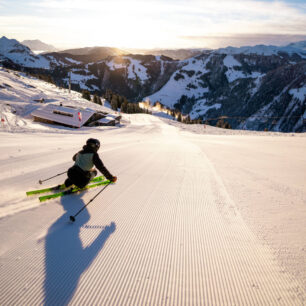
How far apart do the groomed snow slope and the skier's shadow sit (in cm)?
1

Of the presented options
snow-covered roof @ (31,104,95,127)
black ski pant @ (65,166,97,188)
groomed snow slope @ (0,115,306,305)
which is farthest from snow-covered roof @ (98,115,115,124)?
black ski pant @ (65,166,97,188)

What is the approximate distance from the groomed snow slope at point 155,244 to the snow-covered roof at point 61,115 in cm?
2663

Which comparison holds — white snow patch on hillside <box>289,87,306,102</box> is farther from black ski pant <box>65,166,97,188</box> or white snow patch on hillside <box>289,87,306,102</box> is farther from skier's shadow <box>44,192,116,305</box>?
skier's shadow <box>44,192,116,305</box>

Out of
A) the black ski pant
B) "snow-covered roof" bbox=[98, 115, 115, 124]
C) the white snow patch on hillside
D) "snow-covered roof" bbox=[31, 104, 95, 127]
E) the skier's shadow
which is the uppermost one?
the white snow patch on hillside

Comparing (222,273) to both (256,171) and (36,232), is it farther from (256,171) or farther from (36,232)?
(256,171)

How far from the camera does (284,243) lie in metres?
3.21

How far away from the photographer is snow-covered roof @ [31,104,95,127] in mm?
30205

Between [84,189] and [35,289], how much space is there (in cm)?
293

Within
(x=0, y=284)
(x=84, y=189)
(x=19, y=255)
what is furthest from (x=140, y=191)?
(x=0, y=284)

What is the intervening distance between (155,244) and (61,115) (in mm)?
32511

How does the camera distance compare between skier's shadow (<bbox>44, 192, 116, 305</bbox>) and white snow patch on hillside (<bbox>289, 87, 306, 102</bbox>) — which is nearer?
skier's shadow (<bbox>44, 192, 116, 305</bbox>)

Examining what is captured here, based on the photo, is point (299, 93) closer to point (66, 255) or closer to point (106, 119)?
point (106, 119)

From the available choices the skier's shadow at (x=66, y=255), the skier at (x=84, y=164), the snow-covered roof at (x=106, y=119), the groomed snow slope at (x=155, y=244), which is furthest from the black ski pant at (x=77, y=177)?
the snow-covered roof at (x=106, y=119)

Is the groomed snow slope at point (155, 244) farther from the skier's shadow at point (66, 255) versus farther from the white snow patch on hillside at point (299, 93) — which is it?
the white snow patch on hillside at point (299, 93)
